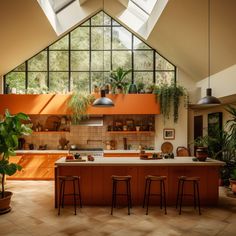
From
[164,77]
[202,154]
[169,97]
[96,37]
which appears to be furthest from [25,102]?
[202,154]

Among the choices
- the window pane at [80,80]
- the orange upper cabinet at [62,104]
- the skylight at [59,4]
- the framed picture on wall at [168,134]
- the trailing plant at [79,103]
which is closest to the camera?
the skylight at [59,4]

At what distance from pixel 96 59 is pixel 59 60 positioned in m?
1.18

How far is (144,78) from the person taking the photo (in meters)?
8.69

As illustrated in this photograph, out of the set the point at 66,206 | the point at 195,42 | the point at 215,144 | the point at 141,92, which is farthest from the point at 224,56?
the point at 66,206

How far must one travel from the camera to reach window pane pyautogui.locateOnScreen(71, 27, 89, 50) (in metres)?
8.69

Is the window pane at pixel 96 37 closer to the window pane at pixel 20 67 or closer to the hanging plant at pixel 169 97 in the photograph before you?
the window pane at pixel 20 67

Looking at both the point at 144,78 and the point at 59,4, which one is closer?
the point at 59,4

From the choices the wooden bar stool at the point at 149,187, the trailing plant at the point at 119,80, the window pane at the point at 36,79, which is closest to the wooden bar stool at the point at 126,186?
the wooden bar stool at the point at 149,187

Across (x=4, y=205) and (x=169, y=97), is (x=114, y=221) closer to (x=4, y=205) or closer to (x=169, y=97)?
(x=4, y=205)

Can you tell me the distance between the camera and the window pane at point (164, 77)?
867cm

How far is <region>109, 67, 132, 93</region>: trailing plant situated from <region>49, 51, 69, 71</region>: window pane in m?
1.56

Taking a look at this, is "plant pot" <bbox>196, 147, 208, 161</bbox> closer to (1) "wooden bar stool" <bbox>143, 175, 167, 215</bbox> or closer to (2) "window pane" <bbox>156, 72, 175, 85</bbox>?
(1) "wooden bar stool" <bbox>143, 175, 167, 215</bbox>

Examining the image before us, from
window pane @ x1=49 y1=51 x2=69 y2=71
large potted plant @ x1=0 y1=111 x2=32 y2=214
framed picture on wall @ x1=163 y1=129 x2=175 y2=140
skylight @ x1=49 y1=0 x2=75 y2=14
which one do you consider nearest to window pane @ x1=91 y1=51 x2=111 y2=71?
window pane @ x1=49 y1=51 x2=69 y2=71

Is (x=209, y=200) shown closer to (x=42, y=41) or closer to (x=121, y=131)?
(x=121, y=131)
